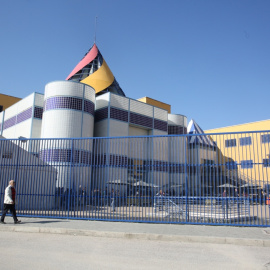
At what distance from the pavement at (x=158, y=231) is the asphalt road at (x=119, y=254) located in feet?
0.85

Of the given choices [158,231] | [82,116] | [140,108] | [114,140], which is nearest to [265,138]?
[158,231]

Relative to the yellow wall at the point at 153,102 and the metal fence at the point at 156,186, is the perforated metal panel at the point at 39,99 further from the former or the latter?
the yellow wall at the point at 153,102

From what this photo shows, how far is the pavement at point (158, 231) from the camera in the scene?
25.8ft

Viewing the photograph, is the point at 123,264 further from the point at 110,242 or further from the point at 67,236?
the point at 67,236

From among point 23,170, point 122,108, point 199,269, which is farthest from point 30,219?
point 122,108

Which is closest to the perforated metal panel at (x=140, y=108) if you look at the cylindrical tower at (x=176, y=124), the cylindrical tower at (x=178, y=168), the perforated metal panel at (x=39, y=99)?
the cylindrical tower at (x=176, y=124)

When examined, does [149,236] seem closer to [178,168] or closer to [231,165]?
[178,168]

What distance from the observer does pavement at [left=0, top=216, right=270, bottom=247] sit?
25.8 feet

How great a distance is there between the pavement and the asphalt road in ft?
0.85

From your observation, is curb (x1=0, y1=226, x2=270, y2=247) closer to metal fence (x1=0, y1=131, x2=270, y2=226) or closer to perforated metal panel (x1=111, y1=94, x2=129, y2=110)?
metal fence (x1=0, y1=131, x2=270, y2=226)

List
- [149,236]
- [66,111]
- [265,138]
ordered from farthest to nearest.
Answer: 1. [66,111]
2. [265,138]
3. [149,236]

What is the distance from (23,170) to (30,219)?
231 cm

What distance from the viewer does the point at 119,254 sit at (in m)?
6.46

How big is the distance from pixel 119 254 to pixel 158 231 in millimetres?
2695
